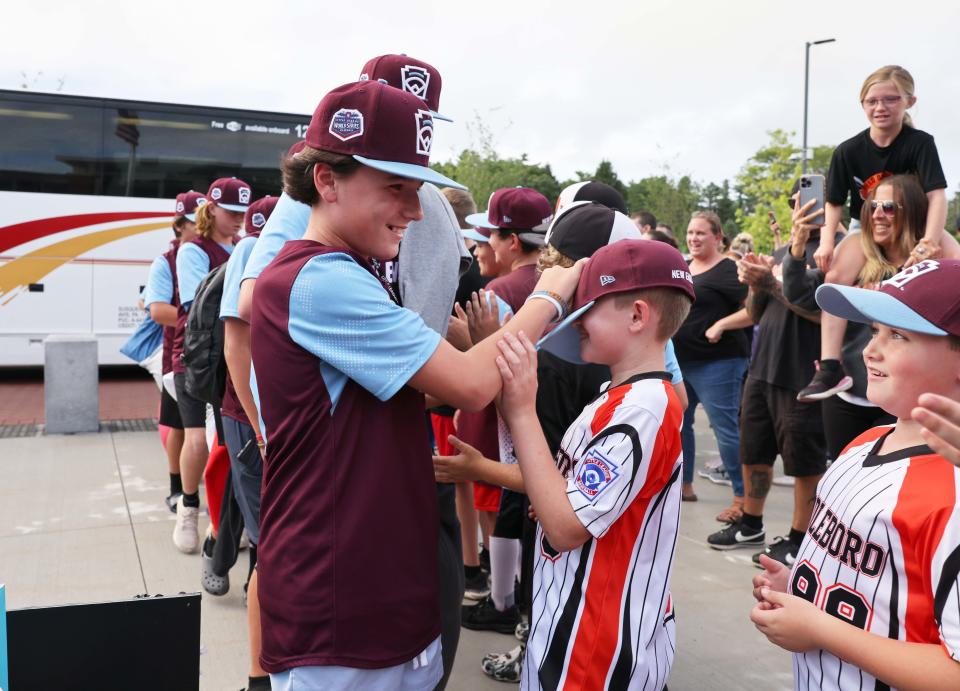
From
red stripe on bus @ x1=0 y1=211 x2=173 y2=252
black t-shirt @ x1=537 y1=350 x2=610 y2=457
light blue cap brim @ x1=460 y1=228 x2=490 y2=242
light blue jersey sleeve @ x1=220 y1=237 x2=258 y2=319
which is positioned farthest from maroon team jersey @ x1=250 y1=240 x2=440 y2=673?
red stripe on bus @ x1=0 y1=211 x2=173 y2=252

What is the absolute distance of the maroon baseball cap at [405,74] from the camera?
2410mm

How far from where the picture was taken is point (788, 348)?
489 cm

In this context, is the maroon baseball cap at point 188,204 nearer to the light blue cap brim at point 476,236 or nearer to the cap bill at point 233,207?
the cap bill at point 233,207

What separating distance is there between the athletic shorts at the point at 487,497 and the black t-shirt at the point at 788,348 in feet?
6.61

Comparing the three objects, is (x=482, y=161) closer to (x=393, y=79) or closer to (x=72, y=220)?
(x=72, y=220)

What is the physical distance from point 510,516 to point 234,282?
1.59 m

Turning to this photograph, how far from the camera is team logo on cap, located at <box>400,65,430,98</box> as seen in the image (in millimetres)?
2408

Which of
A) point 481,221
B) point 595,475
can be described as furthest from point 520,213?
point 595,475

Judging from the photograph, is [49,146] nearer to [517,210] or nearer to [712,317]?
[712,317]

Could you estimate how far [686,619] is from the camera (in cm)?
403

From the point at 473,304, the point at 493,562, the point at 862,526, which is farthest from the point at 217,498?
the point at 862,526

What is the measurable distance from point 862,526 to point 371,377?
1010 millimetres

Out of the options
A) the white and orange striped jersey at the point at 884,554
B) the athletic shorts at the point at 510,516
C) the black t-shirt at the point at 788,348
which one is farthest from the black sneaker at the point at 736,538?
the white and orange striped jersey at the point at 884,554

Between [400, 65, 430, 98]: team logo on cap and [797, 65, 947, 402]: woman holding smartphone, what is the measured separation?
2640mm
